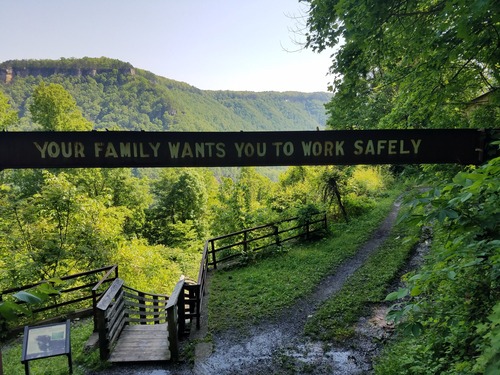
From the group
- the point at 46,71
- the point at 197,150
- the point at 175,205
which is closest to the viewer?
the point at 197,150

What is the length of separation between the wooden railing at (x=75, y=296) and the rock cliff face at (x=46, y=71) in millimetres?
121341

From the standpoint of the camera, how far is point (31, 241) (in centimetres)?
1145

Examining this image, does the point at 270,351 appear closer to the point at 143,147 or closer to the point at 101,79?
the point at 143,147

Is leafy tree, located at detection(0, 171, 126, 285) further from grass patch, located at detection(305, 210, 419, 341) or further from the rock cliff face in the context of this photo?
the rock cliff face

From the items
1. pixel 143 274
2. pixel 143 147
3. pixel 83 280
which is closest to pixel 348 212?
pixel 143 274

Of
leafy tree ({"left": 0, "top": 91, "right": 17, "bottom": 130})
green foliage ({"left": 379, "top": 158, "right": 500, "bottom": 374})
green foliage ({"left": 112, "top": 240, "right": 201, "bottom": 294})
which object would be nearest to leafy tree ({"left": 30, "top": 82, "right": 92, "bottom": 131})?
leafy tree ({"left": 0, "top": 91, "right": 17, "bottom": 130})

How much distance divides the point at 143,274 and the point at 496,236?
14.8 m

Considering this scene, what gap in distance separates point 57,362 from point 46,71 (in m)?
141

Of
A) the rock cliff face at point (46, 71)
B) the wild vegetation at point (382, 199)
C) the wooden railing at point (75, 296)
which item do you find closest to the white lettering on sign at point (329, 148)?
the wild vegetation at point (382, 199)

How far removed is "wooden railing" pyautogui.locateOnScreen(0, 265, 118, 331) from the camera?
7.60 m

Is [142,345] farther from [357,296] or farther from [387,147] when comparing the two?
[387,147]

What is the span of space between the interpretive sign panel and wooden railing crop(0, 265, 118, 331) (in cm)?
116

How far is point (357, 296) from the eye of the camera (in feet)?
28.1

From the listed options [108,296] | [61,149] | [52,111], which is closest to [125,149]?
[61,149]
